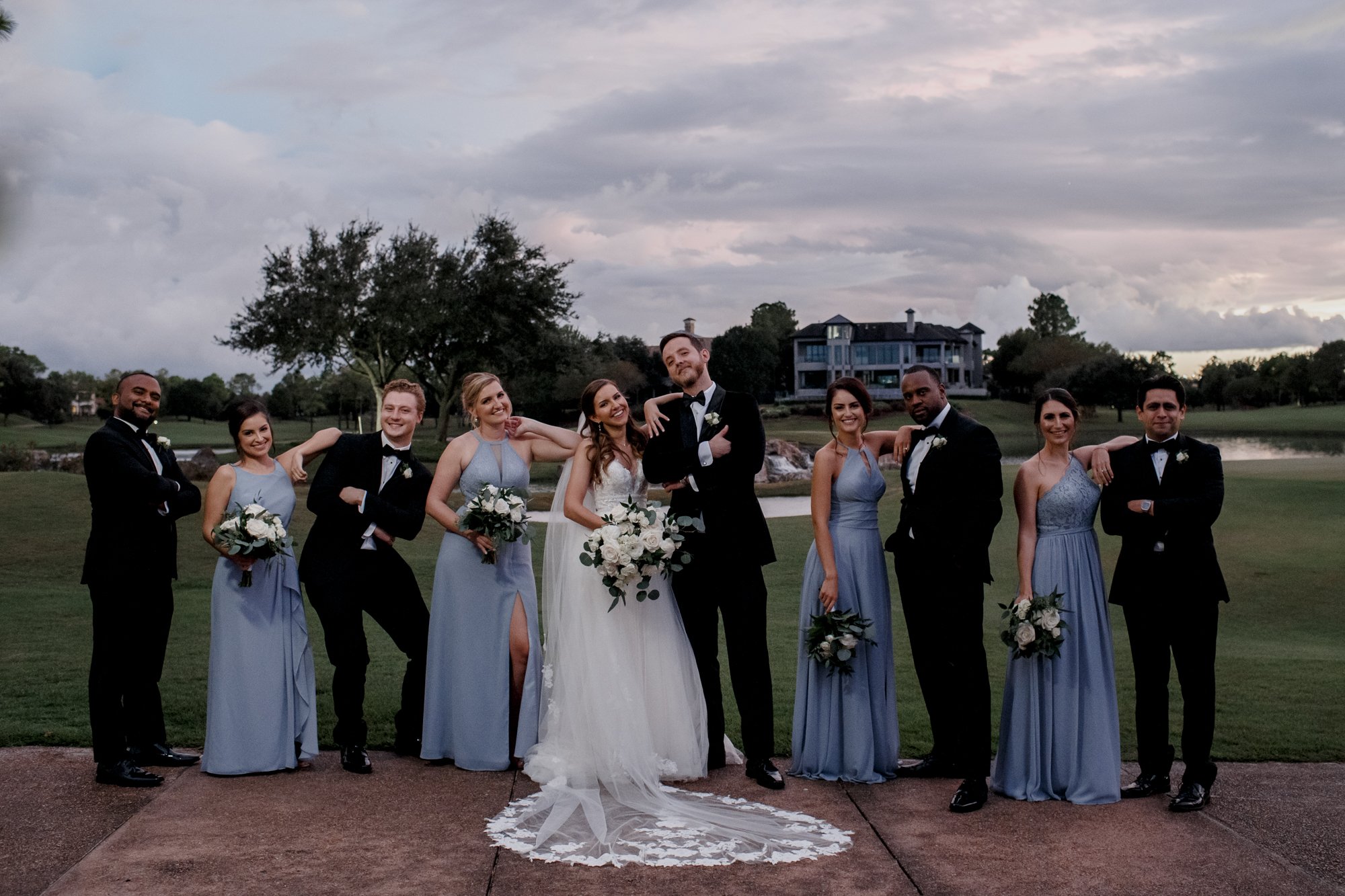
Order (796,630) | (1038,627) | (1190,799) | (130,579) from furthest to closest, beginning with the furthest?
(796,630) → (130,579) → (1038,627) → (1190,799)

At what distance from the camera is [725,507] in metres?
6.77

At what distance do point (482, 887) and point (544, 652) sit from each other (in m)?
2.35

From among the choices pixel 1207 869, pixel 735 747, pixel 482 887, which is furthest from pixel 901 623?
pixel 482 887

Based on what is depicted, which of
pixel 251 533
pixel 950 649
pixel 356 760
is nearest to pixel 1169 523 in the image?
pixel 950 649

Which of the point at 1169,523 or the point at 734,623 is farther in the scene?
the point at 734,623

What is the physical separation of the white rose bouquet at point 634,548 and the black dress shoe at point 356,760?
5.67 ft

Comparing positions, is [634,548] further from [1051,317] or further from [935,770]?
[1051,317]

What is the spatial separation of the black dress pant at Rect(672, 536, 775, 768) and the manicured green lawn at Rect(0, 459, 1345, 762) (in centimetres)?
41

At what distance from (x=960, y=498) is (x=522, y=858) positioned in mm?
3021

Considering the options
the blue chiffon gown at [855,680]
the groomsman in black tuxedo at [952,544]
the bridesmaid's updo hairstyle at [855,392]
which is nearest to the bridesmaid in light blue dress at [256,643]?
the blue chiffon gown at [855,680]

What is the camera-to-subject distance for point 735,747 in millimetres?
7777

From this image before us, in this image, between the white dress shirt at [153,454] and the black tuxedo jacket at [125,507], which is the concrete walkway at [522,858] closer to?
the black tuxedo jacket at [125,507]

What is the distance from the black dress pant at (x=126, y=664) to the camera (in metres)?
6.61

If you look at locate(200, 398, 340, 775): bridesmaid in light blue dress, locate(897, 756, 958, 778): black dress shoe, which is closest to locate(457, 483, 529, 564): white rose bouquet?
locate(200, 398, 340, 775): bridesmaid in light blue dress
